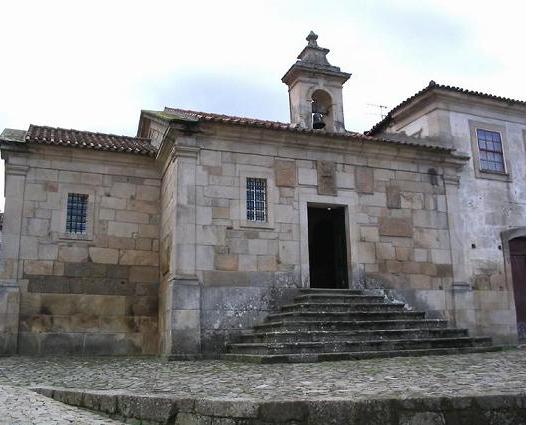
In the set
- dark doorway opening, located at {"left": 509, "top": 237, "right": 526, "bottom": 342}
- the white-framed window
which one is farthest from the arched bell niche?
dark doorway opening, located at {"left": 509, "top": 237, "right": 526, "bottom": 342}

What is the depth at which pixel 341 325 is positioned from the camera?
948 cm

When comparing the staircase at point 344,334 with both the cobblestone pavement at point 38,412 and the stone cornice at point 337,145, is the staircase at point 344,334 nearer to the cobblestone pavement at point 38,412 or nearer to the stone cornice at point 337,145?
the stone cornice at point 337,145

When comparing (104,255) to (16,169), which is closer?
(16,169)

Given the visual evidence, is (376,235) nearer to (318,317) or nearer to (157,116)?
(318,317)

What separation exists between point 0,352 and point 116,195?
390 cm

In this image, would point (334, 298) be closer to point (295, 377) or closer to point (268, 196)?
point (268, 196)

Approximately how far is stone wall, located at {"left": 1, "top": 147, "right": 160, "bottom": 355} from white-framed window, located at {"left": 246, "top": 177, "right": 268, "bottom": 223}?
238 cm

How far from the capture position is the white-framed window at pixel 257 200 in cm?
1118

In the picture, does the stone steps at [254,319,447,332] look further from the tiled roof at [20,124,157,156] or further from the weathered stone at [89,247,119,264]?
the tiled roof at [20,124,157,156]

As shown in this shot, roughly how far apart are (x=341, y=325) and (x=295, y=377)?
11.2 feet

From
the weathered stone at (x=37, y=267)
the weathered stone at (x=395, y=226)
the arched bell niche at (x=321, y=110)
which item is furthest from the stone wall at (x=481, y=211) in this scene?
the weathered stone at (x=37, y=267)

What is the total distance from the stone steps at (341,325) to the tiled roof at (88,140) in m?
5.12

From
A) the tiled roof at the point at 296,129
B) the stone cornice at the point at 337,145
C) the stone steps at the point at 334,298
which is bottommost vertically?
the stone steps at the point at 334,298

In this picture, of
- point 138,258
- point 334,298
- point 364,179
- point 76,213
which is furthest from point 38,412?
point 364,179
